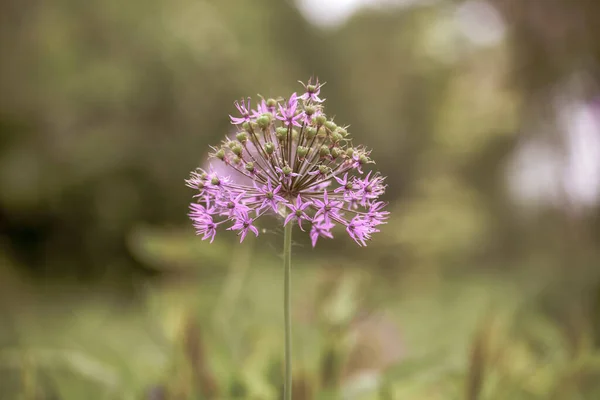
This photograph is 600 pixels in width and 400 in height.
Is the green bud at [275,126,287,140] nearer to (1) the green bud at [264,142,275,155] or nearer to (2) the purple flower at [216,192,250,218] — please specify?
(1) the green bud at [264,142,275,155]

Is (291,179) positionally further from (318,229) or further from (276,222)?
(276,222)

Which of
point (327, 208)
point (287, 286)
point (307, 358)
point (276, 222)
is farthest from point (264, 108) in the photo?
point (307, 358)

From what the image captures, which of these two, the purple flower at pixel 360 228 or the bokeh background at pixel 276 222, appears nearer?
the purple flower at pixel 360 228

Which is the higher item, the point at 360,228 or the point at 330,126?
the point at 330,126

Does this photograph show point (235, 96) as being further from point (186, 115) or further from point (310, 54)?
point (310, 54)

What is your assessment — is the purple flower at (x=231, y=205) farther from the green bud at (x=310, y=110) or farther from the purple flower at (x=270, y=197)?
the green bud at (x=310, y=110)

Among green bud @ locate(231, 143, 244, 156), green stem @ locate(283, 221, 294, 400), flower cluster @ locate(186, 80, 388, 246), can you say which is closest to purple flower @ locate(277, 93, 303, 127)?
flower cluster @ locate(186, 80, 388, 246)

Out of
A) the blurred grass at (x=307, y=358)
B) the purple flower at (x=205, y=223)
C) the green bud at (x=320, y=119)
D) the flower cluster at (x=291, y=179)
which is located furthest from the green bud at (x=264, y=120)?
the blurred grass at (x=307, y=358)
